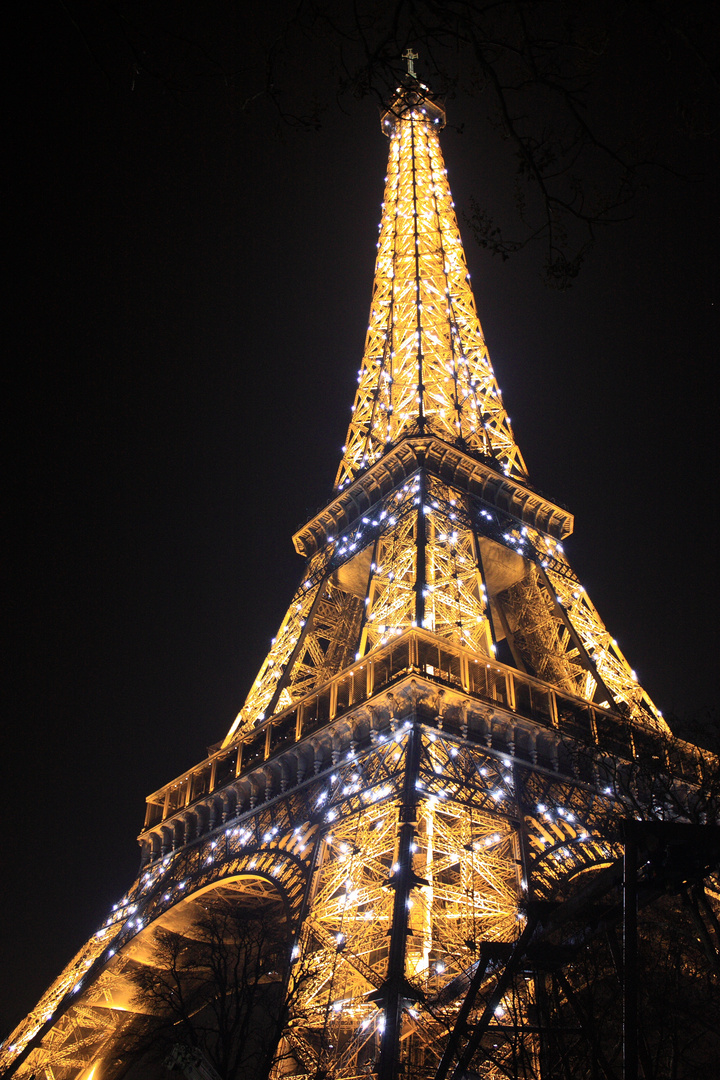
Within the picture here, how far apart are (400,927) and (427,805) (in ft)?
10.1

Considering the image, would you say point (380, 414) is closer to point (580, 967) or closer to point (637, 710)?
point (637, 710)

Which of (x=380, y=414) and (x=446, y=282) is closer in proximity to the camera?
(x=380, y=414)

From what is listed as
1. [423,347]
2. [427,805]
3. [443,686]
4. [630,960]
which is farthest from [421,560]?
[630,960]

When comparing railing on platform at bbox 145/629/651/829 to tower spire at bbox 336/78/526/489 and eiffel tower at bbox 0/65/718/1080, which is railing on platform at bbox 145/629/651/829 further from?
tower spire at bbox 336/78/526/489

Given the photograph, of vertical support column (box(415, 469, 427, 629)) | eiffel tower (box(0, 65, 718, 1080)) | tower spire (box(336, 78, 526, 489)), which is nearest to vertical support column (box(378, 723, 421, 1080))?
eiffel tower (box(0, 65, 718, 1080))

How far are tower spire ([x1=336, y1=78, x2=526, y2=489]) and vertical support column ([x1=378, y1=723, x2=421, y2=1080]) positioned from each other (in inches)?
638

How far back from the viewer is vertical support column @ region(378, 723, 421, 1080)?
12328 mm

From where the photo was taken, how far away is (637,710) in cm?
2269

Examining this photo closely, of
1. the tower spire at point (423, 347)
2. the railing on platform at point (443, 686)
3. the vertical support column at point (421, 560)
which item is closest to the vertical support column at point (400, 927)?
the railing on platform at point (443, 686)

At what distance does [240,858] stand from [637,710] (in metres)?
11.3

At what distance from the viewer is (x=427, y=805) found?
1661 centimetres

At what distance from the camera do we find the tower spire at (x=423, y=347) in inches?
1304

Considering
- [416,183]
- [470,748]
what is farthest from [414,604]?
[416,183]

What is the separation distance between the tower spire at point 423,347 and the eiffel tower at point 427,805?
193mm
